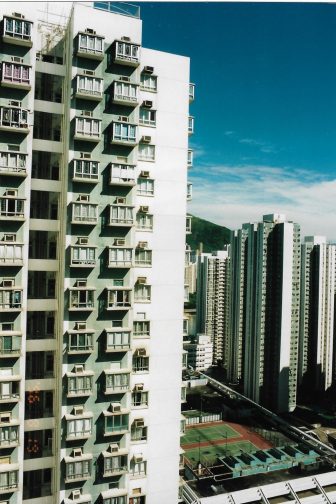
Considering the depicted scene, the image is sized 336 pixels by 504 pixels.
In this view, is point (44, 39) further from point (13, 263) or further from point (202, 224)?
point (202, 224)

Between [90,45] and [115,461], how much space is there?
6.35 metres

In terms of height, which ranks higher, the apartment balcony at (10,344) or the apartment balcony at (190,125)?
the apartment balcony at (190,125)

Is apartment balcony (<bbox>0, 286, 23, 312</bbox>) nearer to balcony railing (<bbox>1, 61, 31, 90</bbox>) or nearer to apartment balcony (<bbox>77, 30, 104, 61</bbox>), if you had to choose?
balcony railing (<bbox>1, 61, 31, 90</bbox>)

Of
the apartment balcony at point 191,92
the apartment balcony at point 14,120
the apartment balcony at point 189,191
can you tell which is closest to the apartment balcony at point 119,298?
the apartment balcony at point 189,191

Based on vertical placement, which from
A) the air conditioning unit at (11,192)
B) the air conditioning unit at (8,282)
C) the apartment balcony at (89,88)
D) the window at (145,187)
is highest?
the apartment balcony at (89,88)

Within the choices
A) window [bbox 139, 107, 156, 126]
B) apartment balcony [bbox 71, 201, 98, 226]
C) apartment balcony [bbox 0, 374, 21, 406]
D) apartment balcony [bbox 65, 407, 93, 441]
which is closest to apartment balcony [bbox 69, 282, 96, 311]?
apartment balcony [bbox 71, 201, 98, 226]

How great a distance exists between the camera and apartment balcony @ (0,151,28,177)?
621cm

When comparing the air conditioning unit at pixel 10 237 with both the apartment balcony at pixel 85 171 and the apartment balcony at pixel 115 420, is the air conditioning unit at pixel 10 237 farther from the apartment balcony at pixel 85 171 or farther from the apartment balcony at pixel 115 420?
the apartment balcony at pixel 115 420

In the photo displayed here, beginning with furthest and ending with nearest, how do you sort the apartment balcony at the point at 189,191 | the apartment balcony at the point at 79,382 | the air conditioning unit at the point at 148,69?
the apartment balcony at the point at 189,191 < the air conditioning unit at the point at 148,69 < the apartment balcony at the point at 79,382

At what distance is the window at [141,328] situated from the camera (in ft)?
23.5

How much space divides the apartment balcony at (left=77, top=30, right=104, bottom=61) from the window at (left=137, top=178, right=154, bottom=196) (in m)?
1.92

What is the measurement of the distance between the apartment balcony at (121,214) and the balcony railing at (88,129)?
999 mm

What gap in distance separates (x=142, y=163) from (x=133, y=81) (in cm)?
126

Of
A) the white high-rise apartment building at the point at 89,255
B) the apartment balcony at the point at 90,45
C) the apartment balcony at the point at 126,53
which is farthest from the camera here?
the apartment balcony at the point at 126,53
